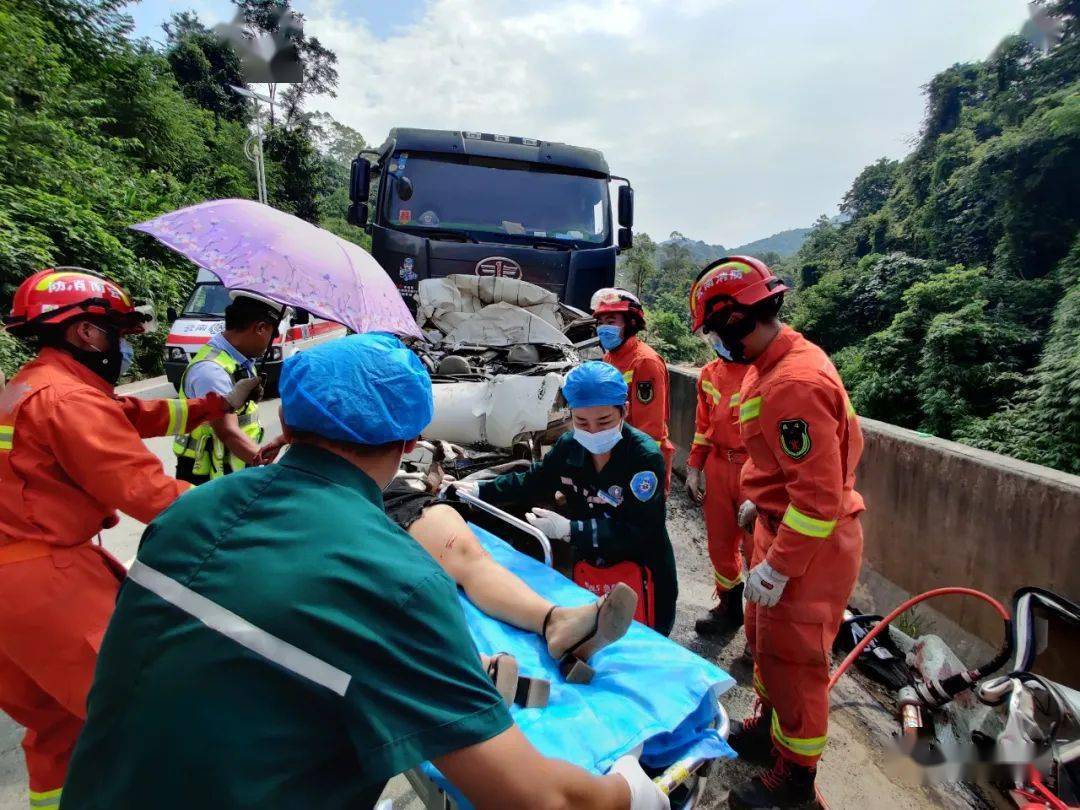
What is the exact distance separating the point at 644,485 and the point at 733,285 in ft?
2.76

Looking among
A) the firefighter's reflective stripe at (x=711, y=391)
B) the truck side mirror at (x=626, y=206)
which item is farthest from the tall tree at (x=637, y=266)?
the firefighter's reflective stripe at (x=711, y=391)

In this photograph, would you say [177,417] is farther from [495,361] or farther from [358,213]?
[358,213]

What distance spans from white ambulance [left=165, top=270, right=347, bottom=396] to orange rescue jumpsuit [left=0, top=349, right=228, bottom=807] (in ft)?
19.4

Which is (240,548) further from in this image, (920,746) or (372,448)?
(920,746)

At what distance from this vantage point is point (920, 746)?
233 centimetres

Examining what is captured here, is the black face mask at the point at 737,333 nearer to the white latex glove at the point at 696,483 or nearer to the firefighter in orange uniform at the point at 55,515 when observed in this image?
the white latex glove at the point at 696,483

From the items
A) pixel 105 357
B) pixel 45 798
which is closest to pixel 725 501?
pixel 105 357

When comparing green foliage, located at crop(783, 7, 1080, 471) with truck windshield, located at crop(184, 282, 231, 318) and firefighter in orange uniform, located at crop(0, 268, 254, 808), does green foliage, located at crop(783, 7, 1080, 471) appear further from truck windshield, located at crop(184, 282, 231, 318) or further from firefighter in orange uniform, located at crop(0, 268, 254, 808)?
truck windshield, located at crop(184, 282, 231, 318)

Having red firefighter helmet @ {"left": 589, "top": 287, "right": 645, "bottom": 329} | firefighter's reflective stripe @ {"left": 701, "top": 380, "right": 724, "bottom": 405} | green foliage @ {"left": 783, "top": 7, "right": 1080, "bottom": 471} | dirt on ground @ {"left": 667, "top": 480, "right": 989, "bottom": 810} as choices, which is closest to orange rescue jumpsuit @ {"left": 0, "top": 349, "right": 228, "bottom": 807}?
dirt on ground @ {"left": 667, "top": 480, "right": 989, "bottom": 810}

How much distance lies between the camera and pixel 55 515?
169 cm

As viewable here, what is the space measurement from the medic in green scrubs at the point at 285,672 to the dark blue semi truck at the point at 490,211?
4760mm

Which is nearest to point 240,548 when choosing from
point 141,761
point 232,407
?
point 141,761

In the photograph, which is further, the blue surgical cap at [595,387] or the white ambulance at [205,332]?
the white ambulance at [205,332]

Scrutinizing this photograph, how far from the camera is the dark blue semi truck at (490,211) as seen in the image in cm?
552
